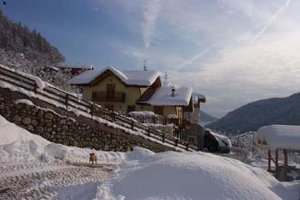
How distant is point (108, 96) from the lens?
4591 cm

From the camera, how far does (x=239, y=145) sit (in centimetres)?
5403

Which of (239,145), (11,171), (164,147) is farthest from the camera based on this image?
(239,145)

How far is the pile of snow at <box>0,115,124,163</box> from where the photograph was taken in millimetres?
15248

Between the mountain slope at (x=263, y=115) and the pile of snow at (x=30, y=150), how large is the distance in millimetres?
88652

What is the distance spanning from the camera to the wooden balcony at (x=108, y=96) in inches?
1780

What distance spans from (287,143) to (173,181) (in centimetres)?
939

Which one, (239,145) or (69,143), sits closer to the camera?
(69,143)

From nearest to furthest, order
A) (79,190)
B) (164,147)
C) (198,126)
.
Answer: (79,190), (164,147), (198,126)

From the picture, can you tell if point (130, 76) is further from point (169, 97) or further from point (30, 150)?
point (30, 150)

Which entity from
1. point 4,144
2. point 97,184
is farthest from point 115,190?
point 4,144

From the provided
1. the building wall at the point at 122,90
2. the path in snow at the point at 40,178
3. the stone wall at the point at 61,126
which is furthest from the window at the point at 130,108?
the path in snow at the point at 40,178

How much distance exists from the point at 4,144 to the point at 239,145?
42012mm

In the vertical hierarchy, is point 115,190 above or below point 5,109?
below

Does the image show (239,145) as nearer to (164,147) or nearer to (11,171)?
(164,147)
